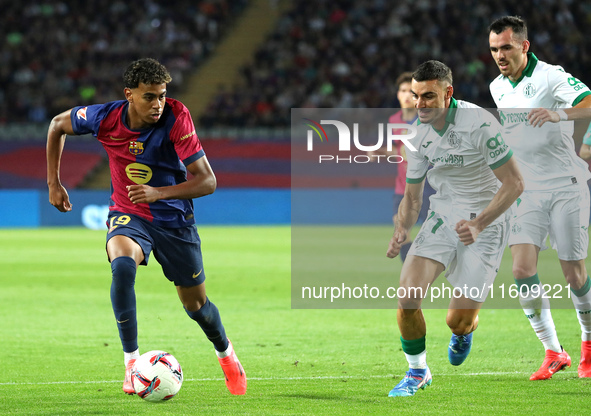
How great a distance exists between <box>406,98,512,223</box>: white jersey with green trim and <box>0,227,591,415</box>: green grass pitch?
1169 mm

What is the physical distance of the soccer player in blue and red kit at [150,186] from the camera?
5426 mm

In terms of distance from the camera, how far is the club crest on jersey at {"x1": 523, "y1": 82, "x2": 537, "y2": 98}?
6328mm

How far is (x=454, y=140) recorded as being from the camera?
5.79m

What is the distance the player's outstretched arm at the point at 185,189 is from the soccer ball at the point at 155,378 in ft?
3.05

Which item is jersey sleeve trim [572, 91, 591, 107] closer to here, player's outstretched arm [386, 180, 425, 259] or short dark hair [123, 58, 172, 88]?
player's outstretched arm [386, 180, 425, 259]

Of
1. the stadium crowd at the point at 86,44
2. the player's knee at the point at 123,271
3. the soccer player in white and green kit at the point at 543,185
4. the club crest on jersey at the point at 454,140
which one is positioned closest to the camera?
the player's knee at the point at 123,271

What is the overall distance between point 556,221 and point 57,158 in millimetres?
3373

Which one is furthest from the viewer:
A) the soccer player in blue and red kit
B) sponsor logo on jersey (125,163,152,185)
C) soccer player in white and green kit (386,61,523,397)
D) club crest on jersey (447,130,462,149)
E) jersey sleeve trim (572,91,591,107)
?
jersey sleeve trim (572,91,591,107)

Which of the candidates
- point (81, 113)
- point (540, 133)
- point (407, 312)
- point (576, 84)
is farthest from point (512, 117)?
point (81, 113)

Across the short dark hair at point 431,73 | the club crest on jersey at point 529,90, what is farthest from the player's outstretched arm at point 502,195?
the club crest on jersey at point 529,90

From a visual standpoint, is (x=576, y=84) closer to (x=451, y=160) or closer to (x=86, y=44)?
(x=451, y=160)

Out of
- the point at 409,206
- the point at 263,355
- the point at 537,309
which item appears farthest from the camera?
the point at 263,355

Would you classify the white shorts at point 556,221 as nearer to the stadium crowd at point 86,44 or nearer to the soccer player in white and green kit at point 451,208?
the soccer player in white and green kit at point 451,208

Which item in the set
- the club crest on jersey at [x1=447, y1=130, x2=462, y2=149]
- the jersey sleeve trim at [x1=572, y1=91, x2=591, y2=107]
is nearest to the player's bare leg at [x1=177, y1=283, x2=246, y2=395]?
the club crest on jersey at [x1=447, y1=130, x2=462, y2=149]
